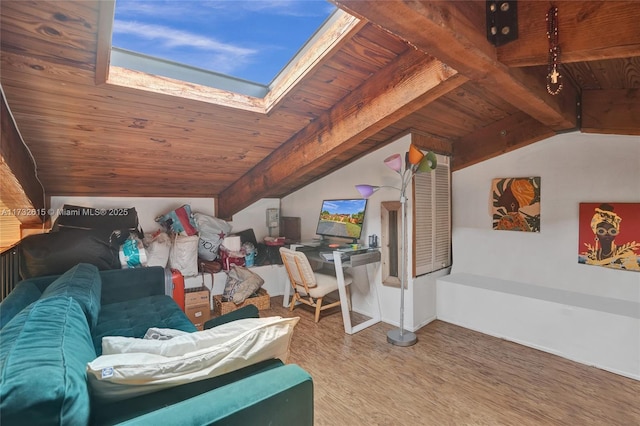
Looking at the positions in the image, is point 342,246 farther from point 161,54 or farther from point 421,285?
point 161,54

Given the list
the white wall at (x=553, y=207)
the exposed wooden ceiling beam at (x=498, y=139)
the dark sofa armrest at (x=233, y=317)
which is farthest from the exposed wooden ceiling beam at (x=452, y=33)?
the dark sofa armrest at (x=233, y=317)

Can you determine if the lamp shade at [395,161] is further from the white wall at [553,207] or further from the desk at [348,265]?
the white wall at [553,207]

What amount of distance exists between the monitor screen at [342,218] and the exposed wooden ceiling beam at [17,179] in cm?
282

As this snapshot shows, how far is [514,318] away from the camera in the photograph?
9.75 feet

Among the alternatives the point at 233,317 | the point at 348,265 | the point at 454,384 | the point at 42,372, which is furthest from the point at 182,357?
the point at 348,265

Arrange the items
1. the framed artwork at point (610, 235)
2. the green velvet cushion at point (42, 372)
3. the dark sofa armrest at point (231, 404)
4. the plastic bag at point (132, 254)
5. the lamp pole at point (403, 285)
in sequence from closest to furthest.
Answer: the green velvet cushion at point (42, 372), the dark sofa armrest at point (231, 404), the framed artwork at point (610, 235), the lamp pole at point (403, 285), the plastic bag at point (132, 254)

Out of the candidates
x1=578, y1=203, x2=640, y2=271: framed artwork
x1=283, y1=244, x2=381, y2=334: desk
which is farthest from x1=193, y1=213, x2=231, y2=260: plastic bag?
x1=578, y1=203, x2=640, y2=271: framed artwork

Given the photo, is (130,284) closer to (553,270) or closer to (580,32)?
(580,32)

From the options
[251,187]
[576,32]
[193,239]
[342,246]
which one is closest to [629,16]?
[576,32]

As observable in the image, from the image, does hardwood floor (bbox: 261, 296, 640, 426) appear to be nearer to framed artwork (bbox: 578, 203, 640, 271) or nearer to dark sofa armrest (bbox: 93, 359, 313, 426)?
framed artwork (bbox: 578, 203, 640, 271)

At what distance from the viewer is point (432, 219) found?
3490 millimetres

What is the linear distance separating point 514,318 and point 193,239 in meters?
3.39

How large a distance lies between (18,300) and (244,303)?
2130mm

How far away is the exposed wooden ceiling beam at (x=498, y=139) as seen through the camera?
10.1 feet
